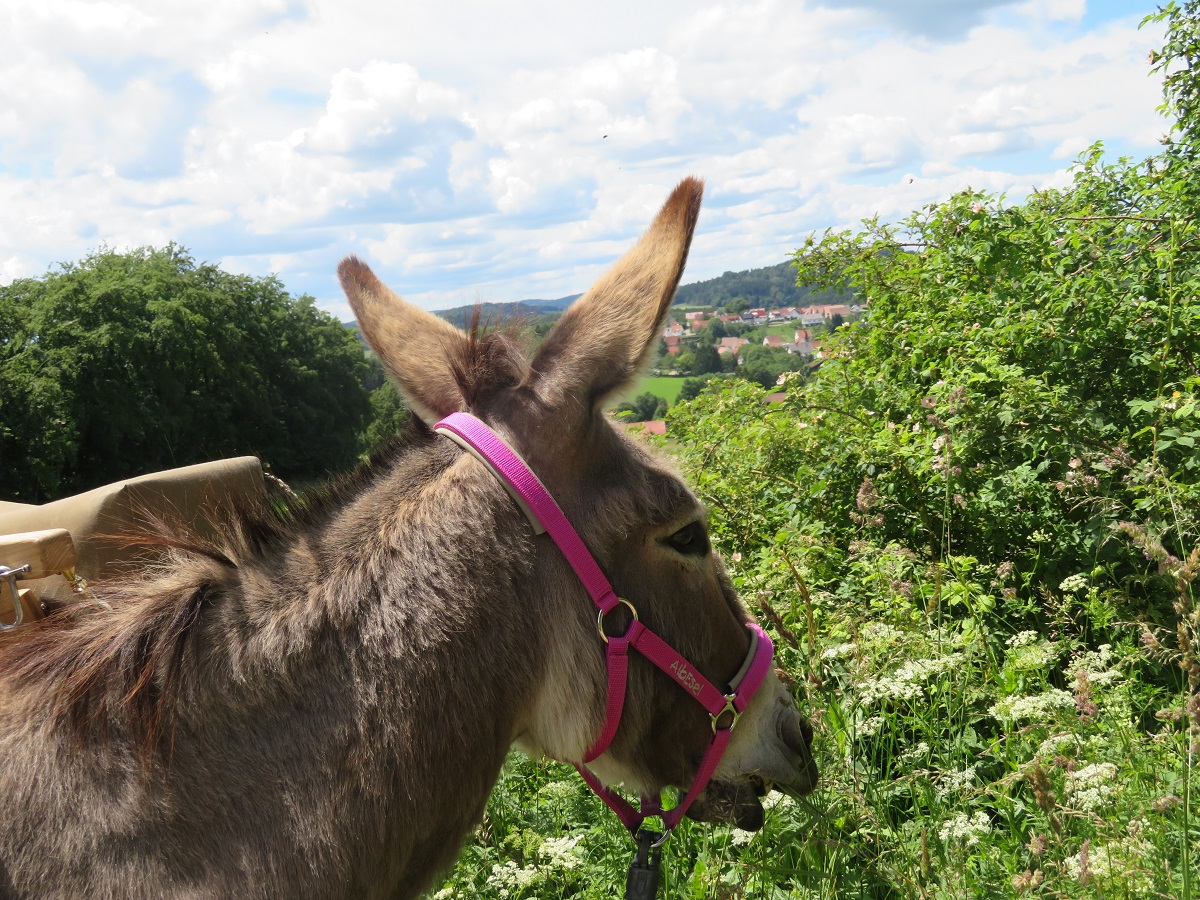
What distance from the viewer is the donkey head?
71.2 inches

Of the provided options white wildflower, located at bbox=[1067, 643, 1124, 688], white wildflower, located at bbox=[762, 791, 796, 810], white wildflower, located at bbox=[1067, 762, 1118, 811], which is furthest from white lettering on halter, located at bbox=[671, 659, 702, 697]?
white wildflower, located at bbox=[1067, 643, 1124, 688]

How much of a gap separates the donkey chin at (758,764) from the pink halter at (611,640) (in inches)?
2.3

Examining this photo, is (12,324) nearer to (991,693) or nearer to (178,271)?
(178,271)

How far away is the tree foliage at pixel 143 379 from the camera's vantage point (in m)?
31.4

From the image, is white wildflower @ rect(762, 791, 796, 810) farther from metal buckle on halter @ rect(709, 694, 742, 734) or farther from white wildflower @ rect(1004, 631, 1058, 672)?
white wildflower @ rect(1004, 631, 1058, 672)

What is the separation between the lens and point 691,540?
2.00 m

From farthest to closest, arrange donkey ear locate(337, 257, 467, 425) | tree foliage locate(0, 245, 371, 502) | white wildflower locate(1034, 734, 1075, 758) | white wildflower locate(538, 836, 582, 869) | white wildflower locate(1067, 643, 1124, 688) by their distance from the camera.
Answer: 1. tree foliage locate(0, 245, 371, 502)
2. white wildflower locate(1067, 643, 1124, 688)
3. white wildflower locate(538, 836, 582, 869)
4. white wildflower locate(1034, 734, 1075, 758)
5. donkey ear locate(337, 257, 467, 425)

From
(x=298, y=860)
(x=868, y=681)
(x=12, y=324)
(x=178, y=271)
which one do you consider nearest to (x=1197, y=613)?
(x=868, y=681)

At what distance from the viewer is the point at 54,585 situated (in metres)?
1.94

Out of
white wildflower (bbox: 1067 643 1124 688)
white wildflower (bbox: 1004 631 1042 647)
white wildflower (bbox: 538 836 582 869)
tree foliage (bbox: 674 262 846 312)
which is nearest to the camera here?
white wildflower (bbox: 538 836 582 869)

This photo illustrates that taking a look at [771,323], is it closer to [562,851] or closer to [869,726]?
[869,726]

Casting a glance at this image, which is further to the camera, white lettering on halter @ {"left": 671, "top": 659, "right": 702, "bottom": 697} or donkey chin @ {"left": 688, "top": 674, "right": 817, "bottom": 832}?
donkey chin @ {"left": 688, "top": 674, "right": 817, "bottom": 832}

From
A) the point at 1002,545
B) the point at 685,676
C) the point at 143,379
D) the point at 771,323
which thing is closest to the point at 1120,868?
the point at 685,676

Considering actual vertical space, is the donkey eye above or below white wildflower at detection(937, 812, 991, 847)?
above
